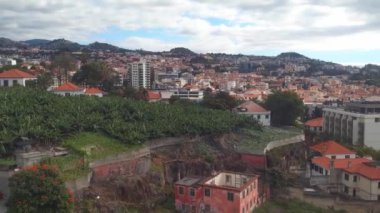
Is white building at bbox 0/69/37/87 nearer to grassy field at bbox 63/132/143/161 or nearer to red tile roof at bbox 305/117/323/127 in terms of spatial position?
grassy field at bbox 63/132/143/161

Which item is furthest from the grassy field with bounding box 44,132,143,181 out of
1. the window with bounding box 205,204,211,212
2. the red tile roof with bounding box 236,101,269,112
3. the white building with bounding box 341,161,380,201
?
the red tile roof with bounding box 236,101,269,112

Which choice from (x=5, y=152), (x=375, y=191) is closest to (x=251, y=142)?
(x=375, y=191)

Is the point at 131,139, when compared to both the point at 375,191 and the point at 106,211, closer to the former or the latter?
the point at 106,211

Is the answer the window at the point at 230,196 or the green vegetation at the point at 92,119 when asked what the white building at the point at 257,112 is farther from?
the window at the point at 230,196

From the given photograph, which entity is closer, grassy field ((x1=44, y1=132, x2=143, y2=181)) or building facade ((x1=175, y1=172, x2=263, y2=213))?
grassy field ((x1=44, y1=132, x2=143, y2=181))

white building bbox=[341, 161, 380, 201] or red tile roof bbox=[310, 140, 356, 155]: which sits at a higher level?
red tile roof bbox=[310, 140, 356, 155]

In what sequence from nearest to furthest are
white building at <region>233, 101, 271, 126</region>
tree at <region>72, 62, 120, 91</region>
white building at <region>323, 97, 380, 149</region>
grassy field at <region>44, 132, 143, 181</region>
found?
grassy field at <region>44, 132, 143, 181</region> < white building at <region>323, 97, 380, 149</region> < white building at <region>233, 101, 271, 126</region> < tree at <region>72, 62, 120, 91</region>

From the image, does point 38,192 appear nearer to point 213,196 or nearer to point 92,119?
point 213,196

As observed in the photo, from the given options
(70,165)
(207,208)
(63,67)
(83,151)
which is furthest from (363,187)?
(63,67)
